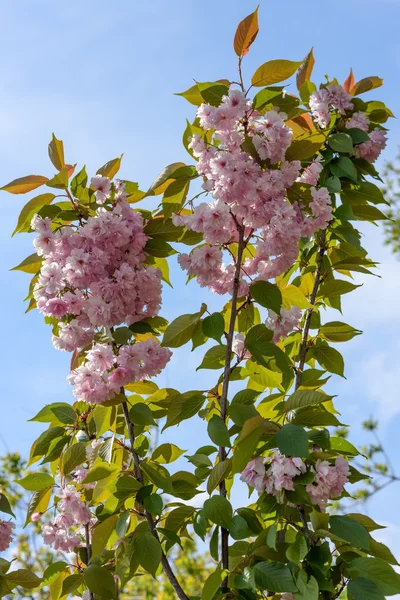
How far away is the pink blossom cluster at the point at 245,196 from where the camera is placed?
5.97 ft

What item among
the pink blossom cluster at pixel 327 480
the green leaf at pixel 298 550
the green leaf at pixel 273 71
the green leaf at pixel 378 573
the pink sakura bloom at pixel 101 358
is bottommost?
the green leaf at pixel 378 573

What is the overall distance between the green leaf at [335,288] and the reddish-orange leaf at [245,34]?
766 millimetres

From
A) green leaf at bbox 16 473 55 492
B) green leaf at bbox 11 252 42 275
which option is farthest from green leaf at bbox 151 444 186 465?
green leaf at bbox 11 252 42 275

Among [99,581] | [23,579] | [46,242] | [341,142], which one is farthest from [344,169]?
[23,579]

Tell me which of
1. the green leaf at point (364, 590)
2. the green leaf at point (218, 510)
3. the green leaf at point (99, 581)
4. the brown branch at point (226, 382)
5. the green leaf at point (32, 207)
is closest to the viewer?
the green leaf at point (364, 590)

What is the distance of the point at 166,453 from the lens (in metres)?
2.00

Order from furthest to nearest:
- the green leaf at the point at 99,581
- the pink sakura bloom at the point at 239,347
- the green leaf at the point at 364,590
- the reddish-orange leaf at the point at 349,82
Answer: the reddish-orange leaf at the point at 349,82 < the pink sakura bloom at the point at 239,347 < the green leaf at the point at 99,581 < the green leaf at the point at 364,590

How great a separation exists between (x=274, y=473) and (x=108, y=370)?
54 centimetres

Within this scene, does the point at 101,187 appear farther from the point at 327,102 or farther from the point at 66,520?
the point at 66,520

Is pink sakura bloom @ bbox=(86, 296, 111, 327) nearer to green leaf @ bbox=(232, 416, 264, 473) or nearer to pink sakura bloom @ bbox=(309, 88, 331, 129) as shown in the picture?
green leaf @ bbox=(232, 416, 264, 473)

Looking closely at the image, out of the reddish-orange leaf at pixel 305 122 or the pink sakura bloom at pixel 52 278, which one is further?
the reddish-orange leaf at pixel 305 122

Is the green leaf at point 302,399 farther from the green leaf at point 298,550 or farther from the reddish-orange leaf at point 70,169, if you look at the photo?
the reddish-orange leaf at point 70,169

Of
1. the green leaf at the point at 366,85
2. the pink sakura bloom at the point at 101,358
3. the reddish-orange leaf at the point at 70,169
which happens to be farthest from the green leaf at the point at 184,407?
the green leaf at the point at 366,85

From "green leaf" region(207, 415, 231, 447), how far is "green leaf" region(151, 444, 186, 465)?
0.31 metres
